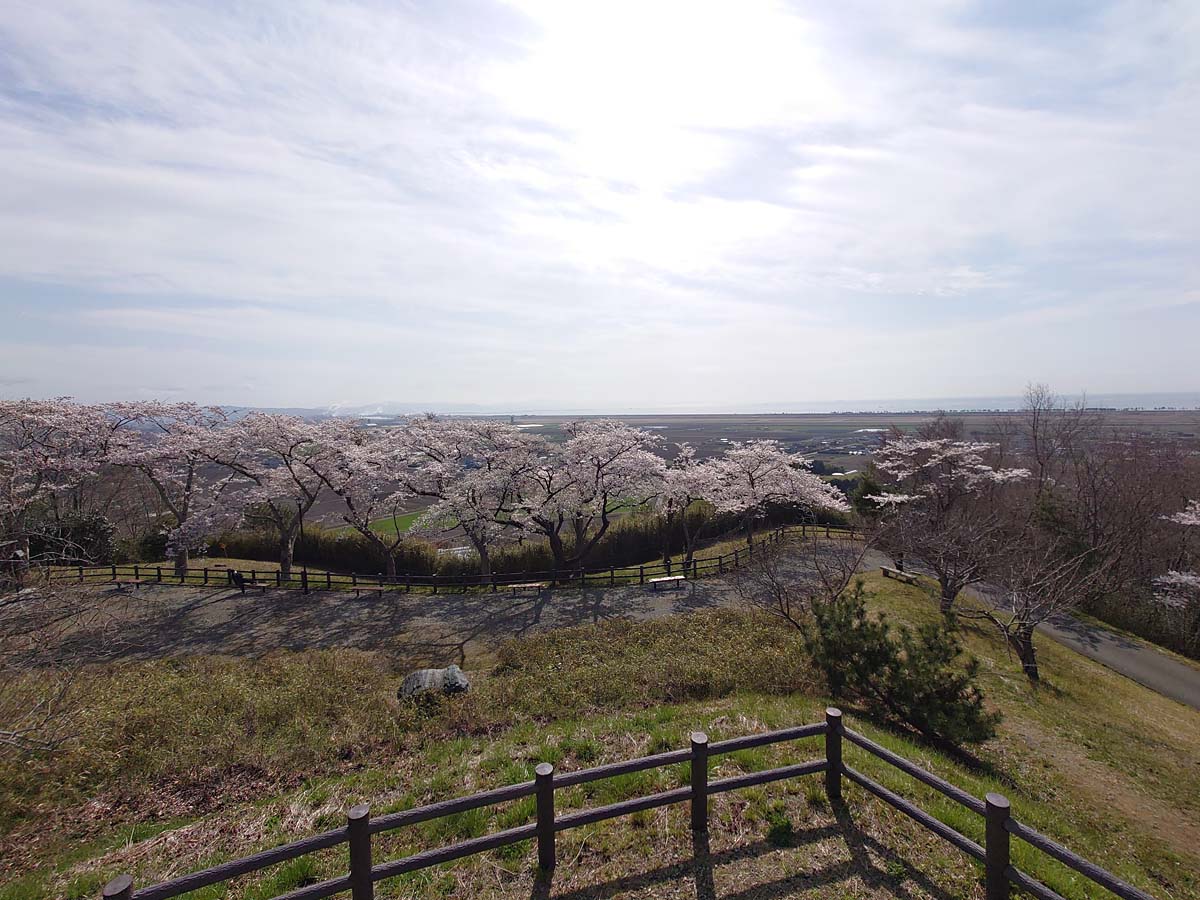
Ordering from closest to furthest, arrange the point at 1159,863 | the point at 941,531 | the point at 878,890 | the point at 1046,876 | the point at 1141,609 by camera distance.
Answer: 1. the point at 878,890
2. the point at 1046,876
3. the point at 1159,863
4. the point at 941,531
5. the point at 1141,609

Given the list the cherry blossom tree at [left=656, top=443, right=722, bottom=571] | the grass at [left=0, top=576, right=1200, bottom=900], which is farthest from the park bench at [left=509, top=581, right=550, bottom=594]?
the grass at [left=0, top=576, right=1200, bottom=900]

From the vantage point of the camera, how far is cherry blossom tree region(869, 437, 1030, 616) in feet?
54.6

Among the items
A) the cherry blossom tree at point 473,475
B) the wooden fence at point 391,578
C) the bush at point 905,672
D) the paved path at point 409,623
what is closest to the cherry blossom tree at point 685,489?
the wooden fence at point 391,578

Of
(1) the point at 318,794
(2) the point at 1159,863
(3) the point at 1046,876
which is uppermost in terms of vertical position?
(3) the point at 1046,876

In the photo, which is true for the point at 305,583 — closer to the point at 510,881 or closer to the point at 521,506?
the point at 521,506

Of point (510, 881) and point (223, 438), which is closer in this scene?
point (510, 881)

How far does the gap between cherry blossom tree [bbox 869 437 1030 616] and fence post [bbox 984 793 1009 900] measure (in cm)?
1089

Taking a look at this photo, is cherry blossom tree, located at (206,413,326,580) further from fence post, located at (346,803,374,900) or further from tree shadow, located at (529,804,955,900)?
tree shadow, located at (529,804,955,900)

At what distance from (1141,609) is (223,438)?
42045 millimetres

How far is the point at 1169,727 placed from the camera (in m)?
13.0

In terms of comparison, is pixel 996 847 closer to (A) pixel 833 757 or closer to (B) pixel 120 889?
(A) pixel 833 757

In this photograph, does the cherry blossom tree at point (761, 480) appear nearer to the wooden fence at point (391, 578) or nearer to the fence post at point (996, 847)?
the wooden fence at point (391, 578)

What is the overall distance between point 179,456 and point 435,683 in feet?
76.2

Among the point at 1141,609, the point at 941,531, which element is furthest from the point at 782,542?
the point at 1141,609
